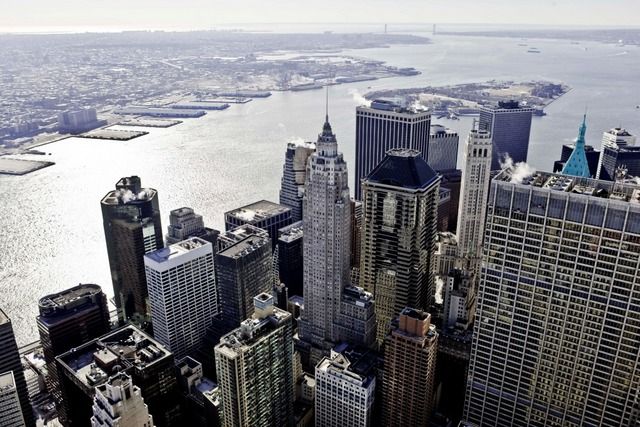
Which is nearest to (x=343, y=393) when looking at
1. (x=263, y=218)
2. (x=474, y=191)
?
(x=474, y=191)

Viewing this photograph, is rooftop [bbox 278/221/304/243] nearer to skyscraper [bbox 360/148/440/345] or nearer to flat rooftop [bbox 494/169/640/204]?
skyscraper [bbox 360/148/440/345]

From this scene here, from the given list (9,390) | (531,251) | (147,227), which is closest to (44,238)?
(147,227)

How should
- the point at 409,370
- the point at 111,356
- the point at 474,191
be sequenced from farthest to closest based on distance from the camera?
1. the point at 474,191
2. the point at 409,370
3. the point at 111,356

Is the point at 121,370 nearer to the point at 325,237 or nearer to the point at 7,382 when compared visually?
the point at 7,382

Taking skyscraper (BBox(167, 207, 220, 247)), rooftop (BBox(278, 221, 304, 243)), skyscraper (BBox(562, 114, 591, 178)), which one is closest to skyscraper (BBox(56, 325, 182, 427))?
rooftop (BBox(278, 221, 304, 243))

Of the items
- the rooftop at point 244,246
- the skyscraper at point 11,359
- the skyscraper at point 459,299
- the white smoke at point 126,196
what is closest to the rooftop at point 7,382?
the skyscraper at point 11,359
